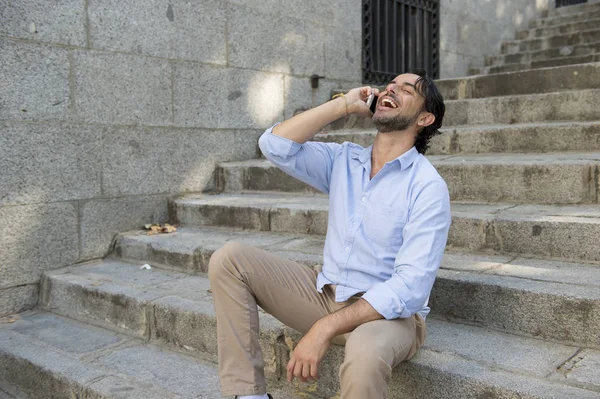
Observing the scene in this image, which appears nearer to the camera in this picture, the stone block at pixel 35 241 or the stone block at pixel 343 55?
the stone block at pixel 35 241

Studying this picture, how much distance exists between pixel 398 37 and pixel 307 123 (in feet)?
17.4

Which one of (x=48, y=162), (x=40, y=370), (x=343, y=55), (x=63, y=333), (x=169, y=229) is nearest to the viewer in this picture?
(x=40, y=370)

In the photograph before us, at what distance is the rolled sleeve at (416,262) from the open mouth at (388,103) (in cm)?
48

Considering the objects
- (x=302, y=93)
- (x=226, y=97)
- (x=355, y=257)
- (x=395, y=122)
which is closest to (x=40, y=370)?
(x=355, y=257)

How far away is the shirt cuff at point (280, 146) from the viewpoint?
9.00 ft

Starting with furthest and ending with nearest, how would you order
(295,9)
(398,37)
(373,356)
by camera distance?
(398,37) < (295,9) < (373,356)

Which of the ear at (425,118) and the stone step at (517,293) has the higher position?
the ear at (425,118)

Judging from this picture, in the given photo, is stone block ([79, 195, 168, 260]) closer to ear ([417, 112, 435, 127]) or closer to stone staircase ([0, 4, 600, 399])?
stone staircase ([0, 4, 600, 399])

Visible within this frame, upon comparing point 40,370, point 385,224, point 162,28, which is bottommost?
point 40,370

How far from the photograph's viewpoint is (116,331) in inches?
148

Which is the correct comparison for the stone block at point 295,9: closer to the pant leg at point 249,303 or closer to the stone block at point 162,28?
the stone block at point 162,28

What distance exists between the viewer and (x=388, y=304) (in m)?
2.22

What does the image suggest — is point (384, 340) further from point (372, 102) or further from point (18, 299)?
point (18, 299)

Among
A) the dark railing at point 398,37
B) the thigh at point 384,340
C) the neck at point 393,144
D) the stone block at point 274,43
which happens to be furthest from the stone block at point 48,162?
the dark railing at point 398,37
